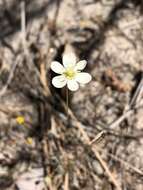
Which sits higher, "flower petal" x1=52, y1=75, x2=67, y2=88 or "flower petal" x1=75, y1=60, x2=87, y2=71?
"flower petal" x1=75, y1=60, x2=87, y2=71

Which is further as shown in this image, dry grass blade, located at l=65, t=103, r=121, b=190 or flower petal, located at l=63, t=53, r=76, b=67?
dry grass blade, located at l=65, t=103, r=121, b=190

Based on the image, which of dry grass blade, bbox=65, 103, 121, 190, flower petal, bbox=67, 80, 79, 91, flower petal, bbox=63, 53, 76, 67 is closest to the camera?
flower petal, bbox=67, 80, 79, 91

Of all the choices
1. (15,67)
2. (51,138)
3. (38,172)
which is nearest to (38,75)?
(15,67)

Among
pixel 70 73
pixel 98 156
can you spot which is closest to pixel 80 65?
pixel 70 73

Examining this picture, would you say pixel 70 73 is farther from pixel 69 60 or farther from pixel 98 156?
pixel 98 156

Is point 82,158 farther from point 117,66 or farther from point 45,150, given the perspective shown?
point 117,66

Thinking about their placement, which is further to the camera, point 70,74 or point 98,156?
point 98,156

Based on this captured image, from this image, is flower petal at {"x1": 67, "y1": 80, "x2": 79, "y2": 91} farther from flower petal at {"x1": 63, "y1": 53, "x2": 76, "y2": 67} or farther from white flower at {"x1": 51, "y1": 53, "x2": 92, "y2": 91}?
flower petal at {"x1": 63, "y1": 53, "x2": 76, "y2": 67}

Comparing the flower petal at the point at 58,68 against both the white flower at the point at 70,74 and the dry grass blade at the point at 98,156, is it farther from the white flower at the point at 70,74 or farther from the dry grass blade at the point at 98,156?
the dry grass blade at the point at 98,156

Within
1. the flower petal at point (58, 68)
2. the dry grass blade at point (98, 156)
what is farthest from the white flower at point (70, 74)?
the dry grass blade at point (98, 156)

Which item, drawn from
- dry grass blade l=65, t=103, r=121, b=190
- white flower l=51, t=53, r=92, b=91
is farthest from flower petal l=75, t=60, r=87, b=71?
dry grass blade l=65, t=103, r=121, b=190
